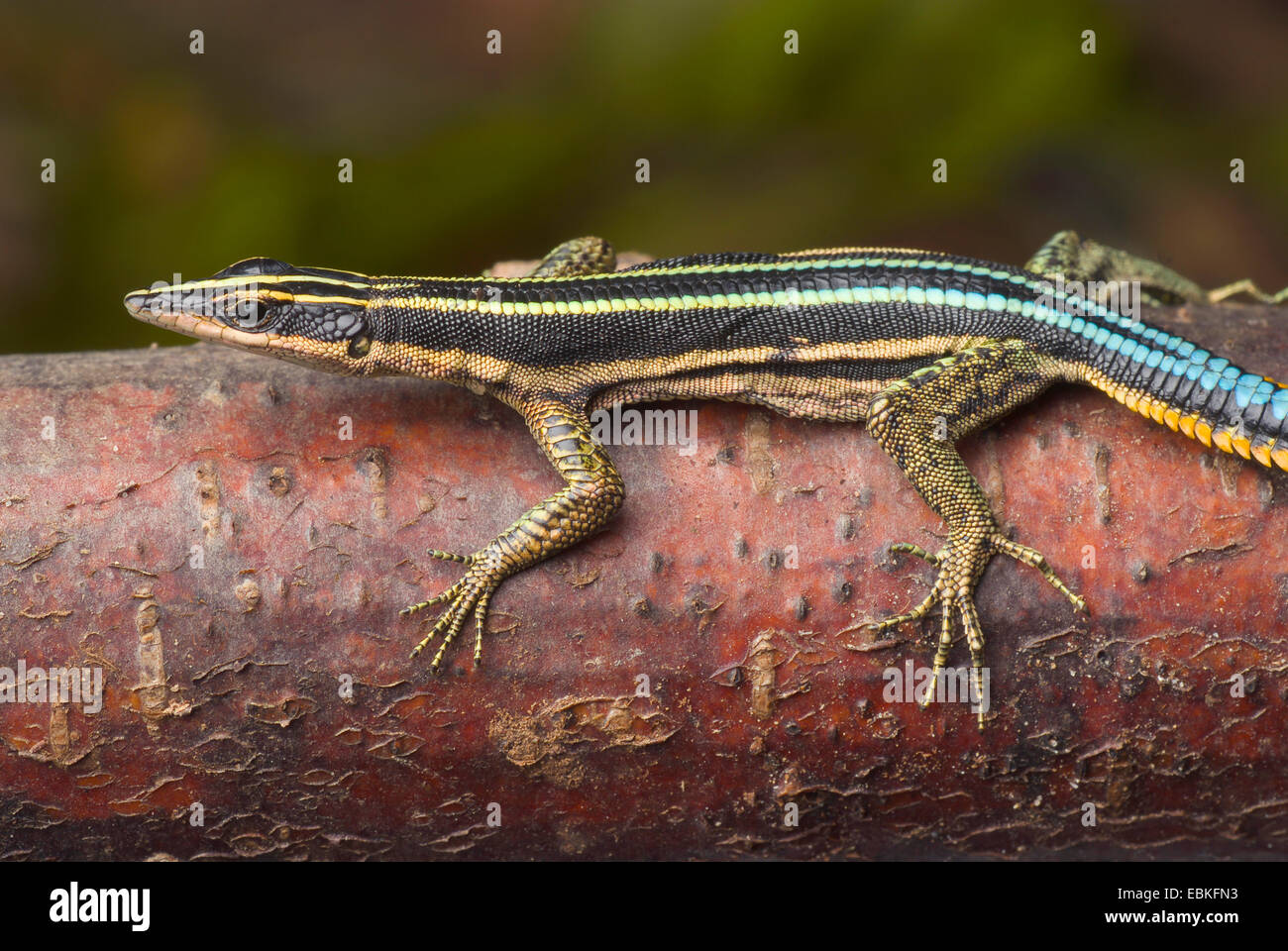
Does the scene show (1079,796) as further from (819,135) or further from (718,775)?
(819,135)

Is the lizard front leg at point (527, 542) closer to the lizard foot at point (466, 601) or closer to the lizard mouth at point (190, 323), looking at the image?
the lizard foot at point (466, 601)

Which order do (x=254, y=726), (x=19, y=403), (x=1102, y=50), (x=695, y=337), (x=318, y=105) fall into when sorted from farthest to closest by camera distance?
(x=318, y=105) < (x=1102, y=50) < (x=695, y=337) < (x=19, y=403) < (x=254, y=726)

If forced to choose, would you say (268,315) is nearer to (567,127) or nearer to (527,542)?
(527,542)

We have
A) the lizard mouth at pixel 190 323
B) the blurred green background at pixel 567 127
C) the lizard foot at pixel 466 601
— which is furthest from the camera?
the blurred green background at pixel 567 127

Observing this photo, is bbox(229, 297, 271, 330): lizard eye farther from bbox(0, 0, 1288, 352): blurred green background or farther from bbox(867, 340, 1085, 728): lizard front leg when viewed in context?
bbox(0, 0, 1288, 352): blurred green background

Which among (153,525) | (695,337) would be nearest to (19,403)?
(153,525)

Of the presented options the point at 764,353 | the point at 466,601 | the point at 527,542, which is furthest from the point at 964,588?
the point at 466,601

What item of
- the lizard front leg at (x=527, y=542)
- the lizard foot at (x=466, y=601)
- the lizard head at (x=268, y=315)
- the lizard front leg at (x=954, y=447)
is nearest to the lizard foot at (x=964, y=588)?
the lizard front leg at (x=954, y=447)
